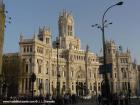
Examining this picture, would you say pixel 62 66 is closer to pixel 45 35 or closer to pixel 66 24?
pixel 45 35

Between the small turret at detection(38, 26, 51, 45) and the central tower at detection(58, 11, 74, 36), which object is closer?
the small turret at detection(38, 26, 51, 45)

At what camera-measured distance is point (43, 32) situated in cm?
10138

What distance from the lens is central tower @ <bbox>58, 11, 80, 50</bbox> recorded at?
117562 millimetres

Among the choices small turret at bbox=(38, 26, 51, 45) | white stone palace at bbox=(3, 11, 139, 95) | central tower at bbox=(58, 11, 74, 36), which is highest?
central tower at bbox=(58, 11, 74, 36)

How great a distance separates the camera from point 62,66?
348 ft

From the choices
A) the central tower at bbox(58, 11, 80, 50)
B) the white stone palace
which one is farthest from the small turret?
the central tower at bbox(58, 11, 80, 50)

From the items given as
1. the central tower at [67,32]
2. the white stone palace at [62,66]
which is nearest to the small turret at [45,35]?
the white stone palace at [62,66]

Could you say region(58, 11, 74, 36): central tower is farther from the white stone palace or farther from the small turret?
the small turret

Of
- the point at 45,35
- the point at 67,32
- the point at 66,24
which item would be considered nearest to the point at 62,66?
the point at 45,35

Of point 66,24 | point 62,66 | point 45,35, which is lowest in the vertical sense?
point 62,66

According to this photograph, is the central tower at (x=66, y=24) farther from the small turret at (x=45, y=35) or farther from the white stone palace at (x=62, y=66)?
the small turret at (x=45, y=35)

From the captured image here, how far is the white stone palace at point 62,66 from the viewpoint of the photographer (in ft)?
281

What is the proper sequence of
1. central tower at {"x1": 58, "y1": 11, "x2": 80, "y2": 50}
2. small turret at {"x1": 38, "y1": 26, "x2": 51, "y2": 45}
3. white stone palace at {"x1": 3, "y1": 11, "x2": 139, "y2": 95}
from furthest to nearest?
central tower at {"x1": 58, "y1": 11, "x2": 80, "y2": 50}, small turret at {"x1": 38, "y1": 26, "x2": 51, "y2": 45}, white stone palace at {"x1": 3, "y1": 11, "x2": 139, "y2": 95}

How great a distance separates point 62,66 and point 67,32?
67.4ft
